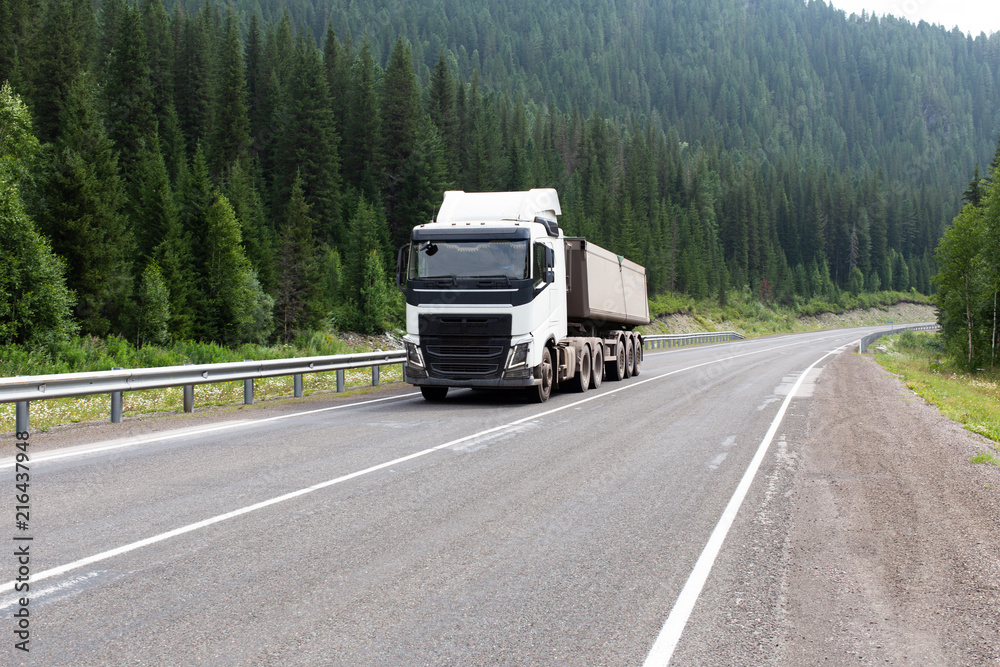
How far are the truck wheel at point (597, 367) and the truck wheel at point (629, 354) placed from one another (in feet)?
11.1

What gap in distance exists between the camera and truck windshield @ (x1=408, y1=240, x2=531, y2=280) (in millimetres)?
15656

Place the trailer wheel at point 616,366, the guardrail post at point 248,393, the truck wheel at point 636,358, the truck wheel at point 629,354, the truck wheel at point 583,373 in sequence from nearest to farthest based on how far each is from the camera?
the guardrail post at point 248,393
the truck wheel at point 583,373
the trailer wheel at point 616,366
the truck wheel at point 629,354
the truck wheel at point 636,358

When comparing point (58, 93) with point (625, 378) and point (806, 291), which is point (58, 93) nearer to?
point (625, 378)

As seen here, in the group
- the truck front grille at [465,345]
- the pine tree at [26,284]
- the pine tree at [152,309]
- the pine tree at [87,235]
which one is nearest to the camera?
the truck front grille at [465,345]

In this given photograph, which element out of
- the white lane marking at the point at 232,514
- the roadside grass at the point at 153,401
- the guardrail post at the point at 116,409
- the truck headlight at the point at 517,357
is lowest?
the white lane marking at the point at 232,514

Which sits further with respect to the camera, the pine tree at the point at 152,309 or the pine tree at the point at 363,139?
the pine tree at the point at 363,139

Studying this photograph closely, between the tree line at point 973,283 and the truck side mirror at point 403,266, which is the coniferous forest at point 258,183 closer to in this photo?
the truck side mirror at point 403,266

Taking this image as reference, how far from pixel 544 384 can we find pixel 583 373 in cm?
291

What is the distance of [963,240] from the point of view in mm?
43031

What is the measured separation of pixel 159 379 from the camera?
44.3 ft

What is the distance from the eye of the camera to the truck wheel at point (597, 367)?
811 inches

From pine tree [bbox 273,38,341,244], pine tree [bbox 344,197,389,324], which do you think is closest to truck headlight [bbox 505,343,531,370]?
pine tree [bbox 344,197,389,324]

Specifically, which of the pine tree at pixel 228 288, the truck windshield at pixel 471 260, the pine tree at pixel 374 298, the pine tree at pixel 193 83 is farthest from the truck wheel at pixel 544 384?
the pine tree at pixel 193 83

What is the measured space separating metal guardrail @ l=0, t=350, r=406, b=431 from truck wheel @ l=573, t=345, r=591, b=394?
5.76 metres
